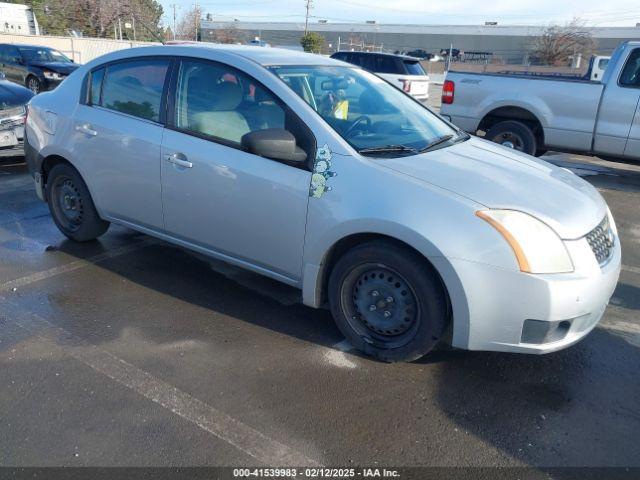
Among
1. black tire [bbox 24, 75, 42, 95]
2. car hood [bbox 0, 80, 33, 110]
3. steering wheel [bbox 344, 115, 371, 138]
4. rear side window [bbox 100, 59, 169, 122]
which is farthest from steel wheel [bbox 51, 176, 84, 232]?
black tire [bbox 24, 75, 42, 95]

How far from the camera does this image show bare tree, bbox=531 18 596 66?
4684 cm

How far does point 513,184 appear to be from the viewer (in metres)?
3.17

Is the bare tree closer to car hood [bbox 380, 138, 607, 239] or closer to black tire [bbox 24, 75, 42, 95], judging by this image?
black tire [bbox 24, 75, 42, 95]

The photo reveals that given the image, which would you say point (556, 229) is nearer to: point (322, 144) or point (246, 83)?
point (322, 144)

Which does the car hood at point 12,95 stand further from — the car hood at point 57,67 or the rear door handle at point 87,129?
the car hood at point 57,67

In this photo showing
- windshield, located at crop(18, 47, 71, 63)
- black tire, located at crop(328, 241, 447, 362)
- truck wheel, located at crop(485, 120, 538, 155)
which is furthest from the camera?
windshield, located at crop(18, 47, 71, 63)

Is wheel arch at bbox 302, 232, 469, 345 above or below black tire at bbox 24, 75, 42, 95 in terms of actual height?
above

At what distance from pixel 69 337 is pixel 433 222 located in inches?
92.9

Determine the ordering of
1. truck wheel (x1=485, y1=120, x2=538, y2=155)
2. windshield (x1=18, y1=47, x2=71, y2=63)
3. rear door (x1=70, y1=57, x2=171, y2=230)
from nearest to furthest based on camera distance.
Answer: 1. rear door (x1=70, y1=57, x2=171, y2=230)
2. truck wheel (x1=485, y1=120, x2=538, y2=155)
3. windshield (x1=18, y1=47, x2=71, y2=63)

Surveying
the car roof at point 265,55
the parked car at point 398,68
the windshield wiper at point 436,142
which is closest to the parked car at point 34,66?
the parked car at point 398,68

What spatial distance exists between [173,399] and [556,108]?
7070 mm

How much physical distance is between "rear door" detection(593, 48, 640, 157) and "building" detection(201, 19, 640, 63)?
5350cm

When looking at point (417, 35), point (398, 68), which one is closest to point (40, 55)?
point (398, 68)

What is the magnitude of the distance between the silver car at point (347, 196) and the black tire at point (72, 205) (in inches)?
5.6
